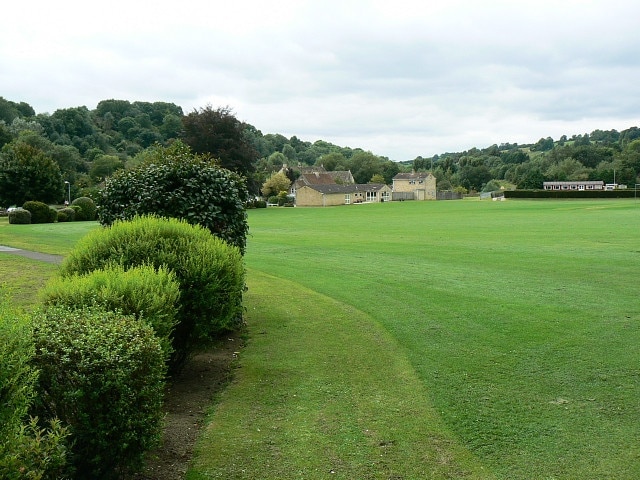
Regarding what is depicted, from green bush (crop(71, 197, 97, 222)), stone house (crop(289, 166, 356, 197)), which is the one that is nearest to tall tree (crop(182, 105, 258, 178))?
green bush (crop(71, 197, 97, 222))

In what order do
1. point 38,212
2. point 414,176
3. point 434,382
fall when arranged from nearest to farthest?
point 434,382, point 38,212, point 414,176

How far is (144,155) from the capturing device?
59.8 meters

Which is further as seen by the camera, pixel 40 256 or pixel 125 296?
pixel 40 256

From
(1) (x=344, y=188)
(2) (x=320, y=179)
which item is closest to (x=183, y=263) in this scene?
(1) (x=344, y=188)

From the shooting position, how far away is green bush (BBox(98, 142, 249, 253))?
1033cm

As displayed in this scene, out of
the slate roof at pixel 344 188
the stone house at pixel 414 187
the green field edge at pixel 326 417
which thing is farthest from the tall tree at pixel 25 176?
the stone house at pixel 414 187

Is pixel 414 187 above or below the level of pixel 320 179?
below

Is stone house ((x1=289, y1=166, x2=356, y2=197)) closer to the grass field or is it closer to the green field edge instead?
the grass field

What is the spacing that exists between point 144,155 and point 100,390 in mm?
58793

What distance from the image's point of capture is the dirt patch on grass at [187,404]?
545cm

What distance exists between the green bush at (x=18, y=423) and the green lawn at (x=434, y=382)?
181 cm

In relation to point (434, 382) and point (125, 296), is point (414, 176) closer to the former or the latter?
point (434, 382)

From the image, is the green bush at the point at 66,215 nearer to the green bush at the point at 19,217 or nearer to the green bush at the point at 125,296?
the green bush at the point at 19,217

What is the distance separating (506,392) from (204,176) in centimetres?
644
